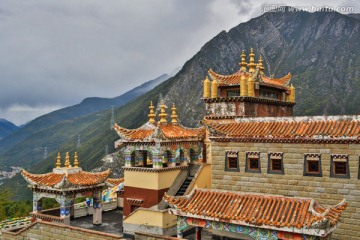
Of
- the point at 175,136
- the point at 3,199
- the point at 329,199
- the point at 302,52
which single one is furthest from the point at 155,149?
the point at 302,52

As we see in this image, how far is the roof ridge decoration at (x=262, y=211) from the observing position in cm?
1481

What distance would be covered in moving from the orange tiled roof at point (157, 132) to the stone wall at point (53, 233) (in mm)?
6486

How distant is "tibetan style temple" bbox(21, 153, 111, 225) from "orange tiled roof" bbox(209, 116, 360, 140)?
9.21m

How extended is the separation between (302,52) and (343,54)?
17941 millimetres

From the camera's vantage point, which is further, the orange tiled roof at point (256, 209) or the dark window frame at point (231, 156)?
the dark window frame at point (231, 156)

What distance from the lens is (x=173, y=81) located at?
163375 millimetres

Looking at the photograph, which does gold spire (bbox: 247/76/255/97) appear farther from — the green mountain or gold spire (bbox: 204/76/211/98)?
the green mountain

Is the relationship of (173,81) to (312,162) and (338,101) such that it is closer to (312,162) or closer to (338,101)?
(338,101)

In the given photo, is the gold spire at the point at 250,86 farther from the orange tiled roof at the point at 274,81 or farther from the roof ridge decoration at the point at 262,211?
the roof ridge decoration at the point at 262,211

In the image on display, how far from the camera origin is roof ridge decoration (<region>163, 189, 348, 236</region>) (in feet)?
48.6

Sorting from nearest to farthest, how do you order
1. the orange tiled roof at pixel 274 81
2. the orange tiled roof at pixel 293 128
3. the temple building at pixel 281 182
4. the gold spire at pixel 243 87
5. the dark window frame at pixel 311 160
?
the temple building at pixel 281 182, the orange tiled roof at pixel 293 128, the dark window frame at pixel 311 160, the gold spire at pixel 243 87, the orange tiled roof at pixel 274 81

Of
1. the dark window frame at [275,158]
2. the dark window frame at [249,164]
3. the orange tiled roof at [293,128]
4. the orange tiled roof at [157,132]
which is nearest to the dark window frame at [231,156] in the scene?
the dark window frame at [249,164]

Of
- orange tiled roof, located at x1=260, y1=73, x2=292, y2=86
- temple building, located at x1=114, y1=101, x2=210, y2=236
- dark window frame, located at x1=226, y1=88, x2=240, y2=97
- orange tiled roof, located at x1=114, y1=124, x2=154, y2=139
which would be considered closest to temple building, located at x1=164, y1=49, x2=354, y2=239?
temple building, located at x1=114, y1=101, x2=210, y2=236

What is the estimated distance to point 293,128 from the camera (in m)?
19.5
